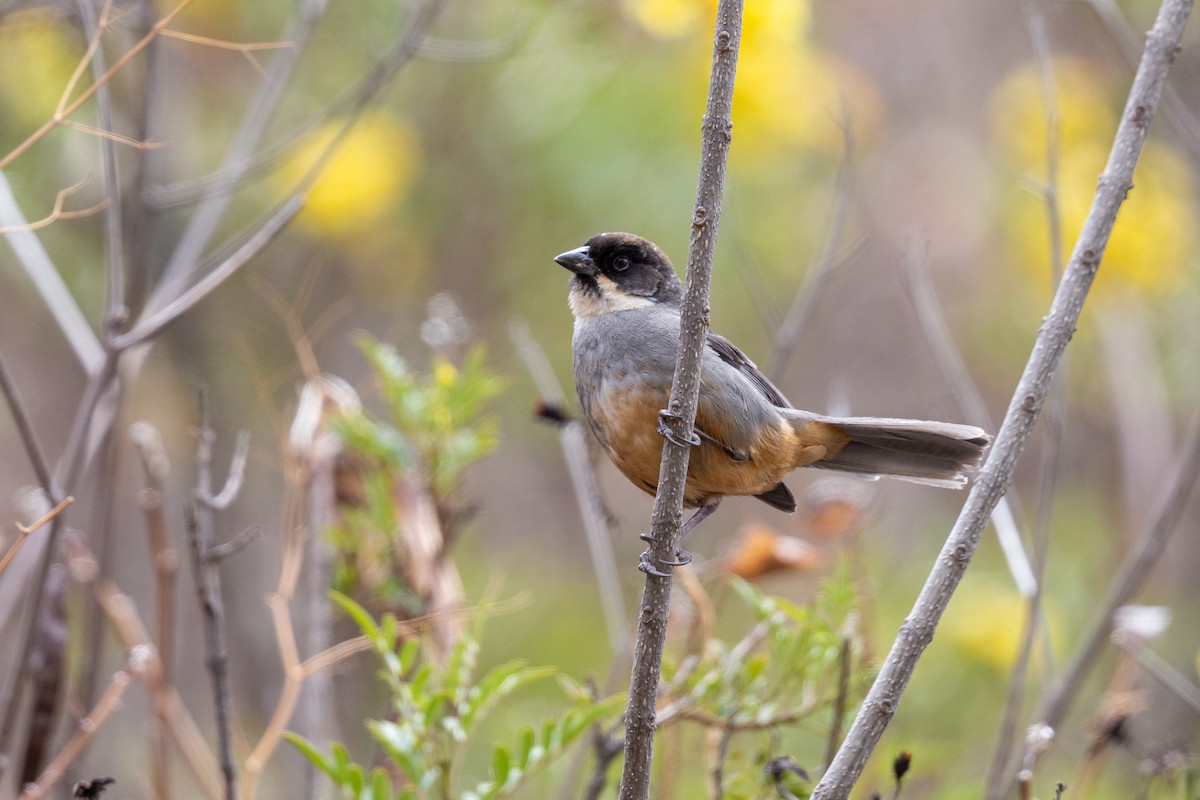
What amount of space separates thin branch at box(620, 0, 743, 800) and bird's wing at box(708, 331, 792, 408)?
1.19 metres

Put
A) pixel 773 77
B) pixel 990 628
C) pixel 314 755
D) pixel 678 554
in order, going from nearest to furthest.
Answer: pixel 314 755, pixel 678 554, pixel 990 628, pixel 773 77

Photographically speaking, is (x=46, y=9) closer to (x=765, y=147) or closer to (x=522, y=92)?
(x=522, y=92)

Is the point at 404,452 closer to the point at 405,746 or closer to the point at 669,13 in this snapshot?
the point at 405,746

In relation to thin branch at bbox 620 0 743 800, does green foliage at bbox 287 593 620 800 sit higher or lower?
lower

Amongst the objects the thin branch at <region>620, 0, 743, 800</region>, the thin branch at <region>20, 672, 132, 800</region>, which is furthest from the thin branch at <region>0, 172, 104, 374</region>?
the thin branch at <region>620, 0, 743, 800</region>

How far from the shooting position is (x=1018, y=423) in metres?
2.12

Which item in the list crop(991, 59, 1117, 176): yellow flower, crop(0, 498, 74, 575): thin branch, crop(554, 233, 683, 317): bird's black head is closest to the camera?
crop(0, 498, 74, 575): thin branch

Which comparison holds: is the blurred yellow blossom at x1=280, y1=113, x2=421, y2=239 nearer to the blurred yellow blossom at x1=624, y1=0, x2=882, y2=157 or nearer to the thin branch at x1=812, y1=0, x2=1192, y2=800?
the blurred yellow blossom at x1=624, y1=0, x2=882, y2=157

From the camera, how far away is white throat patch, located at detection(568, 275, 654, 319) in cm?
338

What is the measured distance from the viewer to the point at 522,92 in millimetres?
5754

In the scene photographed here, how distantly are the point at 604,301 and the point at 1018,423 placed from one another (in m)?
1.52

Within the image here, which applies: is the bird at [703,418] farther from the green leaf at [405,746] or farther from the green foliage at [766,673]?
the green leaf at [405,746]

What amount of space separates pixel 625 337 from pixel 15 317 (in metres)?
3.59

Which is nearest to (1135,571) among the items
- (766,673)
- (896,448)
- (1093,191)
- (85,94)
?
(896,448)
